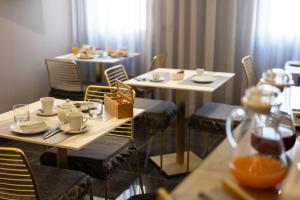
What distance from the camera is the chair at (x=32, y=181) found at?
5.96 feet

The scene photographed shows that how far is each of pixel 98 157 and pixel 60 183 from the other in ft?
1.17

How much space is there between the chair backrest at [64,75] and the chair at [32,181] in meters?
2.11

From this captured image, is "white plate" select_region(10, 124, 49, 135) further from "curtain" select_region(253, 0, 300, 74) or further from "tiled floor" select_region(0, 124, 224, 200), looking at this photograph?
"curtain" select_region(253, 0, 300, 74)

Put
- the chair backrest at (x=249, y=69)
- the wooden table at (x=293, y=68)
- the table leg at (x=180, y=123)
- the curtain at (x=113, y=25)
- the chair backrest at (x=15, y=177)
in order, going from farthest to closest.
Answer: the curtain at (x=113, y=25)
the chair backrest at (x=249, y=69)
the wooden table at (x=293, y=68)
the table leg at (x=180, y=123)
the chair backrest at (x=15, y=177)

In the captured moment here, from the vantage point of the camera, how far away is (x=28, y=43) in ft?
14.1

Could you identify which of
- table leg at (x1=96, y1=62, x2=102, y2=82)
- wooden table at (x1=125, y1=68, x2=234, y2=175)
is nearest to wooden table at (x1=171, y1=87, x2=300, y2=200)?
wooden table at (x1=125, y1=68, x2=234, y2=175)

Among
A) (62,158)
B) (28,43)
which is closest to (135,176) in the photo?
(62,158)

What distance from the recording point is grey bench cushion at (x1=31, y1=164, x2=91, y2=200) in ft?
6.36

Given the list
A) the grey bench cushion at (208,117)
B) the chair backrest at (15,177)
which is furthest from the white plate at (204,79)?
the chair backrest at (15,177)

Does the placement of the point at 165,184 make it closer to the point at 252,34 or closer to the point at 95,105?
the point at 95,105

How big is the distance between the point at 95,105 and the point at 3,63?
1911 mm

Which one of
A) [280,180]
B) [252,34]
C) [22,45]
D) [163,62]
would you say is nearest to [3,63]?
[22,45]

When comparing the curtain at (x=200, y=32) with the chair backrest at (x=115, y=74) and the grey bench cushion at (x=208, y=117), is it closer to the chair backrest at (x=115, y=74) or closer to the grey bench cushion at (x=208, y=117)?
the chair backrest at (x=115, y=74)

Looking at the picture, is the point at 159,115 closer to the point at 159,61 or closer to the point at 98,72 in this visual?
the point at 159,61
